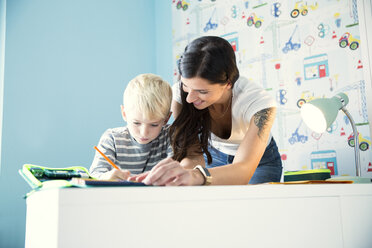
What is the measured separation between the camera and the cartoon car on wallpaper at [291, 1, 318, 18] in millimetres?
2020

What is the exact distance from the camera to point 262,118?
48.8 inches

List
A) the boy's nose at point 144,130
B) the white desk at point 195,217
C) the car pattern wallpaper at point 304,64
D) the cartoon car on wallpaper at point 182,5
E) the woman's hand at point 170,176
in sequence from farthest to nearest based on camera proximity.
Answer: the cartoon car on wallpaper at point 182,5 < the car pattern wallpaper at point 304,64 < the boy's nose at point 144,130 < the woman's hand at point 170,176 < the white desk at point 195,217

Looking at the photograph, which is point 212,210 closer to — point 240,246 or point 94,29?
point 240,246

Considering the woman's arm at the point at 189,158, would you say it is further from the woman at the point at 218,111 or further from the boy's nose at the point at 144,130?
the boy's nose at the point at 144,130

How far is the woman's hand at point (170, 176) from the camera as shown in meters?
0.67

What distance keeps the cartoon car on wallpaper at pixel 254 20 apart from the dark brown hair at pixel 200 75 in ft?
3.23

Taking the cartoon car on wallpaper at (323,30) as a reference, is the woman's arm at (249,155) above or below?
below

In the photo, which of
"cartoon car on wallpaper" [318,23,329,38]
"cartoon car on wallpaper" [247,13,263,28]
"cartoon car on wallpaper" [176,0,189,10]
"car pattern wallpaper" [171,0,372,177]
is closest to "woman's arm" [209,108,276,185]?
"car pattern wallpaper" [171,0,372,177]

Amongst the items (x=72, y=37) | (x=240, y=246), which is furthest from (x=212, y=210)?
(x=72, y=37)

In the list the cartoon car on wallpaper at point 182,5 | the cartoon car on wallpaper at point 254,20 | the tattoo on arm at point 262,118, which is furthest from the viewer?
the cartoon car on wallpaper at point 182,5

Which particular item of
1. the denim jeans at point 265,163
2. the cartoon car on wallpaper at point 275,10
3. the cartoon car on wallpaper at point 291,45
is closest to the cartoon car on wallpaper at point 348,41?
the cartoon car on wallpaper at point 291,45

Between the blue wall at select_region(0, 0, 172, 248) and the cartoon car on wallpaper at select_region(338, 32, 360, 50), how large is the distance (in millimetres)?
1174

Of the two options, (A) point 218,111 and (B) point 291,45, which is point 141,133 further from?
(B) point 291,45

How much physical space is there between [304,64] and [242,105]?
33.3 inches
